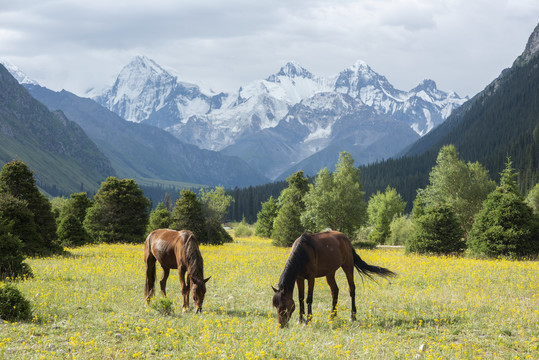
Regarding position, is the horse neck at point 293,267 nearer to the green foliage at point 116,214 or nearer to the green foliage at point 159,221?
the green foliage at point 116,214

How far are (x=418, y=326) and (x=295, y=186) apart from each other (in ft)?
153

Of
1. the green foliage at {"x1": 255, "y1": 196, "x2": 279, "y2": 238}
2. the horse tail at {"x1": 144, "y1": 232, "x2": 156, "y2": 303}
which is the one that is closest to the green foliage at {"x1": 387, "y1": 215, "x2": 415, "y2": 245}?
the green foliage at {"x1": 255, "y1": 196, "x2": 279, "y2": 238}

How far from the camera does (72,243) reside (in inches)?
1382

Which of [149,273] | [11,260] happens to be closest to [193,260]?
[149,273]

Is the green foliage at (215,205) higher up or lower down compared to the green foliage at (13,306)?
higher up

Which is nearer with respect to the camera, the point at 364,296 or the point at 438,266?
the point at 364,296

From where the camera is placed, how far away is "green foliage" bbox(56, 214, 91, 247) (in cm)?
3525

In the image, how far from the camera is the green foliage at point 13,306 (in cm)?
1134

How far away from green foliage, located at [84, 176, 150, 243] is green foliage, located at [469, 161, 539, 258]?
Answer: 3146 cm

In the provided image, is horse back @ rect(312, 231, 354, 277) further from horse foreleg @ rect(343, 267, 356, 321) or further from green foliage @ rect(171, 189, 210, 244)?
green foliage @ rect(171, 189, 210, 244)

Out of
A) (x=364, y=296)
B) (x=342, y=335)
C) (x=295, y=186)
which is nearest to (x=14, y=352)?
(x=342, y=335)

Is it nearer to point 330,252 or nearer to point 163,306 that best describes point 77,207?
point 163,306

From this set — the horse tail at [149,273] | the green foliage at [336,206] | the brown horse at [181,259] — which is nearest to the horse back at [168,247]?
the brown horse at [181,259]

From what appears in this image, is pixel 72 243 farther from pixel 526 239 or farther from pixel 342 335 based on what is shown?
pixel 526 239
